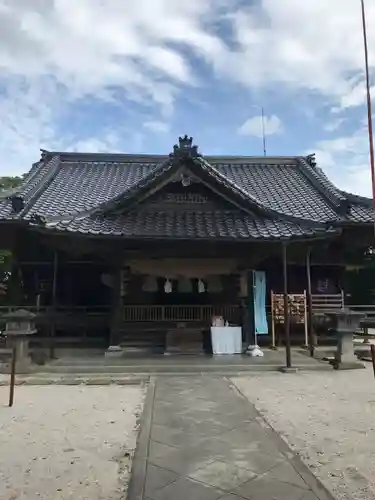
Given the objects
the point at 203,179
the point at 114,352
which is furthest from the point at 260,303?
the point at 114,352

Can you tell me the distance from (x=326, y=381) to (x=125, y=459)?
19.7ft

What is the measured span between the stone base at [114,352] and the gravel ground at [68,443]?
3322 millimetres

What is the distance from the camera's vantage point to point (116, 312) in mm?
12523

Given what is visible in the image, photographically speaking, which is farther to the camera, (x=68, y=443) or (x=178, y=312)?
(x=178, y=312)

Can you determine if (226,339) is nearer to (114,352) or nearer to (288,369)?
(288,369)

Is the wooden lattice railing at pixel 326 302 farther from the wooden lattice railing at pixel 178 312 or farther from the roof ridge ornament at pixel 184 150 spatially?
the roof ridge ornament at pixel 184 150

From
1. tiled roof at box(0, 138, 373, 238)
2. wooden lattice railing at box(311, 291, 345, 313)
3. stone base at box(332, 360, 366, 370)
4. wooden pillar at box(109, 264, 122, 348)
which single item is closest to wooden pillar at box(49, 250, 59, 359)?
tiled roof at box(0, 138, 373, 238)

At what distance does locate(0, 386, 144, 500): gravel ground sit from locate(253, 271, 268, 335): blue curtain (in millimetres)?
5468

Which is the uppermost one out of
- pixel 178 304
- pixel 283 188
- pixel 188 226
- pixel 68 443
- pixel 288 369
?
pixel 283 188

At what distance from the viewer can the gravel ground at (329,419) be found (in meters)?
4.43

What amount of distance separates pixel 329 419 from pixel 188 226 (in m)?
7.05

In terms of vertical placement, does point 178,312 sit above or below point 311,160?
below

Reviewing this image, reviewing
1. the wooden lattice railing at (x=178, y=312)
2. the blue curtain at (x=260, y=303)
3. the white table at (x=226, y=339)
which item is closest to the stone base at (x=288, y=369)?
the white table at (x=226, y=339)

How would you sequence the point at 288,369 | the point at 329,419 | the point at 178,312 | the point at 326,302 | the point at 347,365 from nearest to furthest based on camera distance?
1. the point at 329,419
2. the point at 288,369
3. the point at 347,365
4. the point at 178,312
5. the point at 326,302
